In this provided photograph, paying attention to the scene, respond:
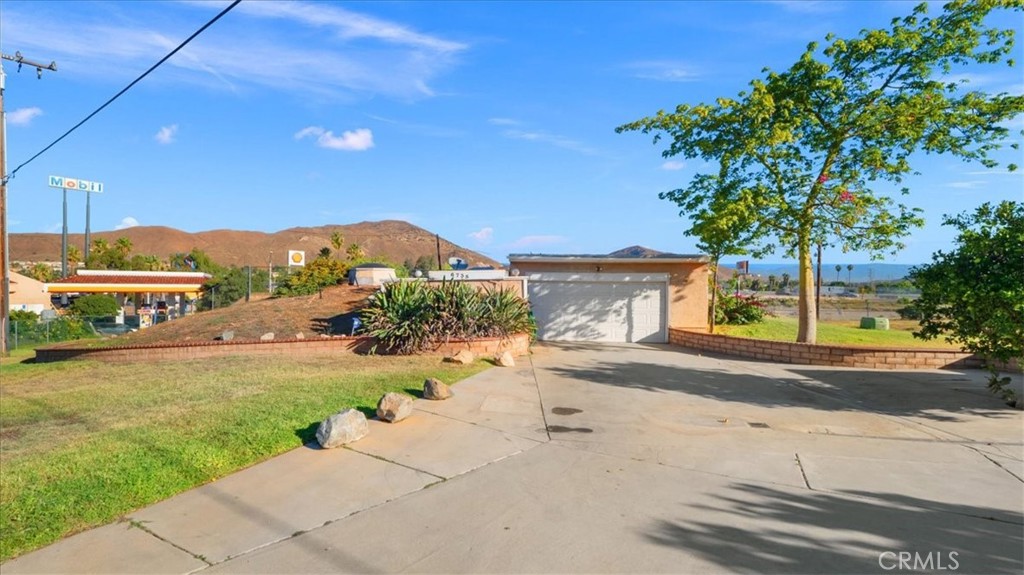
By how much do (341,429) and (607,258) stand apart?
44.0 feet

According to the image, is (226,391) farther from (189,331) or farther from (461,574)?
(189,331)

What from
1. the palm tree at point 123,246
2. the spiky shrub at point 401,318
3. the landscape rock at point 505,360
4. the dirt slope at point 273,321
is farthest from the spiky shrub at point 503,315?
the palm tree at point 123,246

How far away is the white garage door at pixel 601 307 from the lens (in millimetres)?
18719

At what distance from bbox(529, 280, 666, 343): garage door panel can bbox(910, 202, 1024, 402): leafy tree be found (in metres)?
10.0

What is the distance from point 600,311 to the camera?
1886cm

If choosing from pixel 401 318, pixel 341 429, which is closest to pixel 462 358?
pixel 401 318

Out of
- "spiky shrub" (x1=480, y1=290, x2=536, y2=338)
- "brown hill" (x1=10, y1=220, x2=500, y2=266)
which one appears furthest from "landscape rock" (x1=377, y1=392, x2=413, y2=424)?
"brown hill" (x1=10, y1=220, x2=500, y2=266)

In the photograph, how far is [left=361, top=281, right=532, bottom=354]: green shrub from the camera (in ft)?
42.1

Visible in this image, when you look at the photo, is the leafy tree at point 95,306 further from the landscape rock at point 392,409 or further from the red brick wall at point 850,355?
the red brick wall at point 850,355

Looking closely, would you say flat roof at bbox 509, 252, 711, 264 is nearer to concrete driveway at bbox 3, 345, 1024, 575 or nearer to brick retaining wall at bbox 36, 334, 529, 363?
brick retaining wall at bbox 36, 334, 529, 363

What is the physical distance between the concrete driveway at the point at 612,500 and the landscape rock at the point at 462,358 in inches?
117

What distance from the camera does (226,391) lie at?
8898 millimetres

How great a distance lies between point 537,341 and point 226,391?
1060cm

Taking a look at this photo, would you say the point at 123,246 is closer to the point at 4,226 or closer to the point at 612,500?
the point at 4,226
